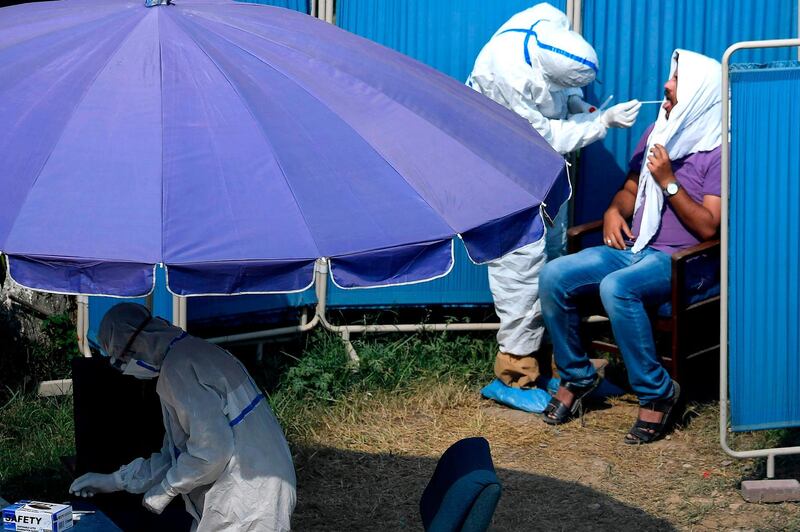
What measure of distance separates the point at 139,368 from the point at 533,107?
3.18 m

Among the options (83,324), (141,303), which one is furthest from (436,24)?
(83,324)

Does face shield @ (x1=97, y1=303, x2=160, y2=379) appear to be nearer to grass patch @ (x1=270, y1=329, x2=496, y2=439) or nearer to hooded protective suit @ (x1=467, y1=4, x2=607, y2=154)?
grass patch @ (x1=270, y1=329, x2=496, y2=439)

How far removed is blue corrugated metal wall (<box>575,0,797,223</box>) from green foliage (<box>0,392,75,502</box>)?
3.25m

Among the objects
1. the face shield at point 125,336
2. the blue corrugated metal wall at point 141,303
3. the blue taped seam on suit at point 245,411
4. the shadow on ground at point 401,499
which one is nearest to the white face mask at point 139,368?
the face shield at point 125,336

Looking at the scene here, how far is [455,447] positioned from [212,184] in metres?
1.22

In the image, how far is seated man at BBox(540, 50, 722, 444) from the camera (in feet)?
19.3

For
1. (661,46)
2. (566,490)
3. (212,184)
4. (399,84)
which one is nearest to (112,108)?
(212,184)

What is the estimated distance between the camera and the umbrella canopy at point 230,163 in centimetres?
305

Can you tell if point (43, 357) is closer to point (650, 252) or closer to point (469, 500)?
point (650, 252)

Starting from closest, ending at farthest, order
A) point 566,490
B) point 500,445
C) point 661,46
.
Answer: point 566,490
point 500,445
point 661,46

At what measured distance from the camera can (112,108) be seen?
3.31 meters

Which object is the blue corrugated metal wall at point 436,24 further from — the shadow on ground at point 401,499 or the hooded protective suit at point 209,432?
the hooded protective suit at point 209,432

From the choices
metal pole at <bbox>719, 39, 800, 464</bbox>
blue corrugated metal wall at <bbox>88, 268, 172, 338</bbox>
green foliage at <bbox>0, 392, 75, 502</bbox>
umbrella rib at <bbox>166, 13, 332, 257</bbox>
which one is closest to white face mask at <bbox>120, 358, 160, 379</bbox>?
umbrella rib at <bbox>166, 13, 332, 257</bbox>

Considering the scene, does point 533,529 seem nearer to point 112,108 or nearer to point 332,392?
point 332,392
